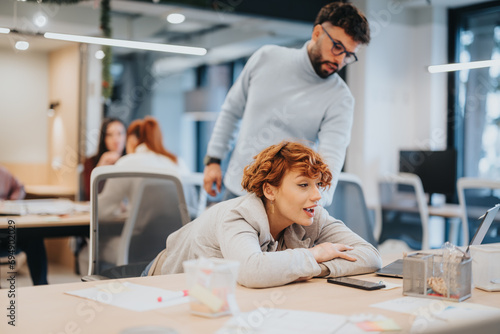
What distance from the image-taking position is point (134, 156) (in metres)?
3.48

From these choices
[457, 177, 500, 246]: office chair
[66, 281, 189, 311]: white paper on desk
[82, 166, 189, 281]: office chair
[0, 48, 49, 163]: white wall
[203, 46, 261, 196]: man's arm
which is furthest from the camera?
[0, 48, 49, 163]: white wall

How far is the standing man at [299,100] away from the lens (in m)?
2.37

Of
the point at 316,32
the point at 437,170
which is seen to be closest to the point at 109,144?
the point at 316,32

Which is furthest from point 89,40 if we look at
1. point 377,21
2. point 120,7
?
point 377,21

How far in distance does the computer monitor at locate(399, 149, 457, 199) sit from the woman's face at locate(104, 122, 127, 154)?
9.05 feet

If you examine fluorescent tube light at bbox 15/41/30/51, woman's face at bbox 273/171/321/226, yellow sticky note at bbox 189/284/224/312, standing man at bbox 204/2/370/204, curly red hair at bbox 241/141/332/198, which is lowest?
yellow sticky note at bbox 189/284/224/312

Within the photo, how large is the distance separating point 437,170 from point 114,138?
2.92m

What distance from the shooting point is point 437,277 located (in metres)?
1.48

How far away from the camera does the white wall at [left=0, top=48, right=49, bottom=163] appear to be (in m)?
6.20

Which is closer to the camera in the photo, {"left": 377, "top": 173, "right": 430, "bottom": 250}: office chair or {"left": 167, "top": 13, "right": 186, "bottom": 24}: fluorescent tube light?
{"left": 377, "top": 173, "right": 430, "bottom": 250}: office chair

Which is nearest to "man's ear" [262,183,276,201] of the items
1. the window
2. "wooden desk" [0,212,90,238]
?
"wooden desk" [0,212,90,238]

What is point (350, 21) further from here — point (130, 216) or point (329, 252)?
point (130, 216)

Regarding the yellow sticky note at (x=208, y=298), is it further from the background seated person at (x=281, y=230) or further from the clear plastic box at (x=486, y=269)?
the clear plastic box at (x=486, y=269)

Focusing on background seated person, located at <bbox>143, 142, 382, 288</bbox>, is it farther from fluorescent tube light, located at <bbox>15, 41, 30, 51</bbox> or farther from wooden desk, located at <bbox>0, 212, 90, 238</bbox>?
fluorescent tube light, located at <bbox>15, 41, 30, 51</bbox>
